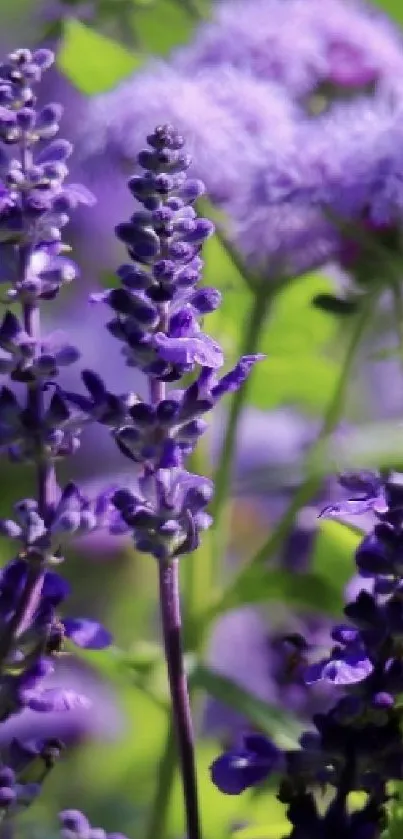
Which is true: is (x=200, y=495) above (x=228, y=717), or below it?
above

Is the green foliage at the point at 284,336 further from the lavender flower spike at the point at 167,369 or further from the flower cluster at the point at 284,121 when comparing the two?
the lavender flower spike at the point at 167,369

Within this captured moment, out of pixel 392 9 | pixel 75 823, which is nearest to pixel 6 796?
pixel 75 823

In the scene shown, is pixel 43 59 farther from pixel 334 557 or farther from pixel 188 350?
pixel 334 557

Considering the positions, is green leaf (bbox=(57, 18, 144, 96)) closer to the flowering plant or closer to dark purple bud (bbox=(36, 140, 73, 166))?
the flowering plant

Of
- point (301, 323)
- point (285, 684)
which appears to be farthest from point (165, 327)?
point (301, 323)

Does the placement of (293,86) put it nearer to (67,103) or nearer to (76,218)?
(67,103)

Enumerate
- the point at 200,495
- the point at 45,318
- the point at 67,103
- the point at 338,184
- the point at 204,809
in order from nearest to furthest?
the point at 200,495
the point at 338,184
the point at 204,809
the point at 67,103
the point at 45,318

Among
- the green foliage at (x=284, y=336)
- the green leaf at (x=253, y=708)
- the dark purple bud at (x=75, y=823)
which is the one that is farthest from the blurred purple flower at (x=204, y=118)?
the dark purple bud at (x=75, y=823)
